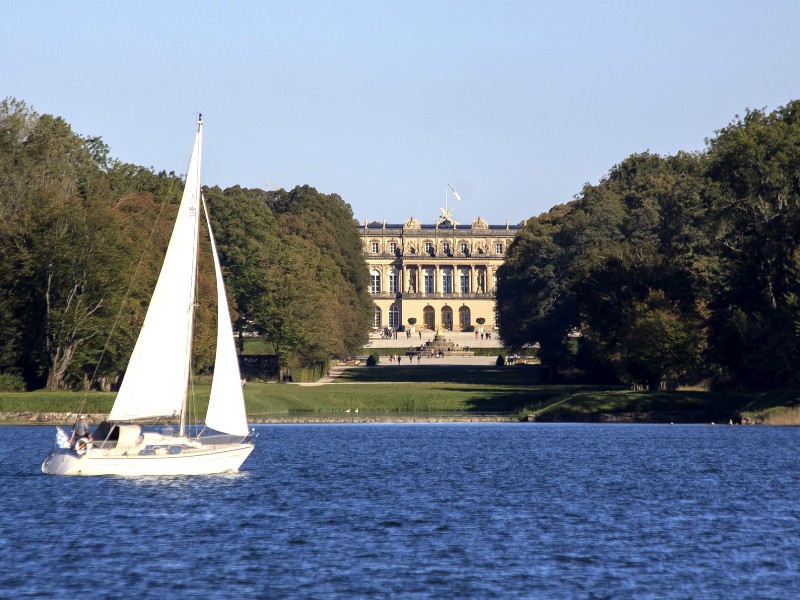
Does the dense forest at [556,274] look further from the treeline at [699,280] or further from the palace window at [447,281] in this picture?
the palace window at [447,281]

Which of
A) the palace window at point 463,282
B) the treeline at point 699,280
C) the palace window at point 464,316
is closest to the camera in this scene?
the treeline at point 699,280

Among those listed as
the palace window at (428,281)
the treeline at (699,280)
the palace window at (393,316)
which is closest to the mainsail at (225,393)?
the treeline at (699,280)

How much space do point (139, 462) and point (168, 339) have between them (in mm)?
3045

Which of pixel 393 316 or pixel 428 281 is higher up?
pixel 428 281

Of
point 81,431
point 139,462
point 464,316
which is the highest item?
point 464,316

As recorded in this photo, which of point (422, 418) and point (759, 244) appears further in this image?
point (422, 418)

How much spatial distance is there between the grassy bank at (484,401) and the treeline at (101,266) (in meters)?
3.44

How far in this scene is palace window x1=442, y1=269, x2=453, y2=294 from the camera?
188 meters

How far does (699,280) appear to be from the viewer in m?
66.6

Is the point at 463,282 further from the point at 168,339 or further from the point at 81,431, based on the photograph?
the point at 81,431

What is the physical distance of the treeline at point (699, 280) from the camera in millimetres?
58188

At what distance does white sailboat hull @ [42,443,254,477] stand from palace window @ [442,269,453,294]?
15445 centimetres

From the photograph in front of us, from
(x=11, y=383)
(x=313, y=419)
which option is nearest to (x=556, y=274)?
(x=313, y=419)

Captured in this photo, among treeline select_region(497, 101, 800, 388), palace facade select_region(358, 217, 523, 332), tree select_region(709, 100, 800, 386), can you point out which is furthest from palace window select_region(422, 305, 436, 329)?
tree select_region(709, 100, 800, 386)
